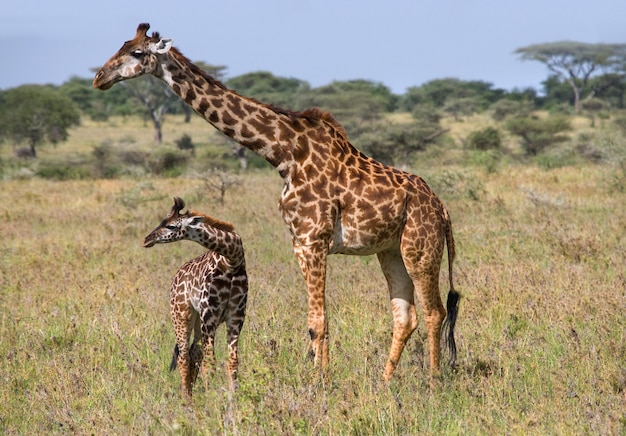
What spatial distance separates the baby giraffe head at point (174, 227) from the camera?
205 inches

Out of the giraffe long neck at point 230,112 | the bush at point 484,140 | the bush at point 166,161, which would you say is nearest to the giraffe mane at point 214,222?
the giraffe long neck at point 230,112

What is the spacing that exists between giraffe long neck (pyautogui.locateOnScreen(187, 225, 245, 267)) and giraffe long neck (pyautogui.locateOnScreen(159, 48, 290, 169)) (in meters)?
0.66

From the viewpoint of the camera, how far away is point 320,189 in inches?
219

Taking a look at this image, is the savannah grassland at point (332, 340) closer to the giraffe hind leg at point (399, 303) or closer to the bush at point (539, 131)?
the giraffe hind leg at point (399, 303)

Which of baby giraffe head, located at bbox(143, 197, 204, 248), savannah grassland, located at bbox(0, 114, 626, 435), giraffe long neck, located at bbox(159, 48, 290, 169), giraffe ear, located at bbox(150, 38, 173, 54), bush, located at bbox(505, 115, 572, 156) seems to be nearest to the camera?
savannah grassland, located at bbox(0, 114, 626, 435)

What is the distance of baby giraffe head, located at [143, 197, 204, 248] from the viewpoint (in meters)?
5.20

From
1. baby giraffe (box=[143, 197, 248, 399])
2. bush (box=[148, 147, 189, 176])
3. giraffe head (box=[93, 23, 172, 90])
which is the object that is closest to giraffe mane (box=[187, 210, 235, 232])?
baby giraffe (box=[143, 197, 248, 399])

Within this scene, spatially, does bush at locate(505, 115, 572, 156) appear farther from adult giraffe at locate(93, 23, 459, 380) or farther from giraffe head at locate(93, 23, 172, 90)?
giraffe head at locate(93, 23, 172, 90)

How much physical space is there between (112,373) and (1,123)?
37.1 m

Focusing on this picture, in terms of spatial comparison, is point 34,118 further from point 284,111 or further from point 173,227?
point 173,227

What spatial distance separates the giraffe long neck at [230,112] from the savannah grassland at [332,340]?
Answer: 54.1 inches

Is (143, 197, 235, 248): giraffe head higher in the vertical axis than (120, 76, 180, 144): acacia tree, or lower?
lower

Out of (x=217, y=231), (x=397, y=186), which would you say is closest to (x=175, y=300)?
(x=217, y=231)

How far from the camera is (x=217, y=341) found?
6902mm
